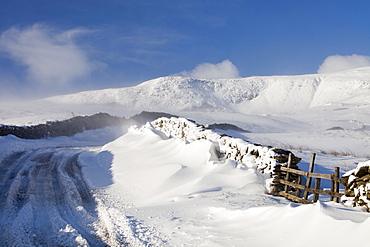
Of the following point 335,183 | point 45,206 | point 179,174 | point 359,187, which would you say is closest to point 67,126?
point 179,174

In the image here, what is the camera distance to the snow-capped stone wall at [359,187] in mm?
5547

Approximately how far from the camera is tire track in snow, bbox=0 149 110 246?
18.3ft

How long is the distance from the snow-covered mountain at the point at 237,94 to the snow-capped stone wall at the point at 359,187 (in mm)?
87240

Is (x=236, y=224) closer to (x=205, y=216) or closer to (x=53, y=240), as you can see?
(x=205, y=216)

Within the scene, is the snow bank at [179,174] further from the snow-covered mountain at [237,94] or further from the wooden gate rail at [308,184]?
the snow-covered mountain at [237,94]

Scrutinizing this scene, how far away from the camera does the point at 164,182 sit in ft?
30.6

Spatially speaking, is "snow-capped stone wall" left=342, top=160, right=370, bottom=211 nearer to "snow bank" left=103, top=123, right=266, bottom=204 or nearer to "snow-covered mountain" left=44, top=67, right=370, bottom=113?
"snow bank" left=103, top=123, right=266, bottom=204

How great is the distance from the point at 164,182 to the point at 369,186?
5.71 metres

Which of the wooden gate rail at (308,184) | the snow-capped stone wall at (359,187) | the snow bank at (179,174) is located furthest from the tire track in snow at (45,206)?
the snow-capped stone wall at (359,187)

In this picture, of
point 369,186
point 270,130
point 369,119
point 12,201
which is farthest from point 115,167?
point 369,119

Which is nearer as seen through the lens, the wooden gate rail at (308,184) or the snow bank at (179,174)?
the wooden gate rail at (308,184)

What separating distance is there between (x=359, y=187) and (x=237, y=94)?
116 m

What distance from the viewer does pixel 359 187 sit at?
573 centimetres

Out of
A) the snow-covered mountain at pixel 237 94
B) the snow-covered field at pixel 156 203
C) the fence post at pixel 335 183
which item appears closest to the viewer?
the snow-covered field at pixel 156 203
